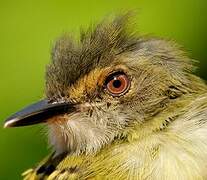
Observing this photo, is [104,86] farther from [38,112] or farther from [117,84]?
[38,112]

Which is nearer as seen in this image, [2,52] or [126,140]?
[126,140]

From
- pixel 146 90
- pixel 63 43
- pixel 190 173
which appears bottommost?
pixel 190 173

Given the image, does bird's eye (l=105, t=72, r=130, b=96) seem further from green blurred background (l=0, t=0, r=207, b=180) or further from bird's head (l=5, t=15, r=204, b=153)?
green blurred background (l=0, t=0, r=207, b=180)

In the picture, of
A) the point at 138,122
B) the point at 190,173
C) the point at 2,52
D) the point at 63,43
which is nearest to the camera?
the point at 190,173

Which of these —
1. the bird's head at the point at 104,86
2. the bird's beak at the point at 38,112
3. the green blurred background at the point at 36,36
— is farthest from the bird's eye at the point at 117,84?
the green blurred background at the point at 36,36

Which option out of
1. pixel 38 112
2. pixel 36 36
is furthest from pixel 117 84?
pixel 36 36

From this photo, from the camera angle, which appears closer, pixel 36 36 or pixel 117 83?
pixel 117 83

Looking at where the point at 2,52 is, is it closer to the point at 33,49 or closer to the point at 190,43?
the point at 33,49

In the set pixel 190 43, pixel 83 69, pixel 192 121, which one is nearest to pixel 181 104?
pixel 192 121
